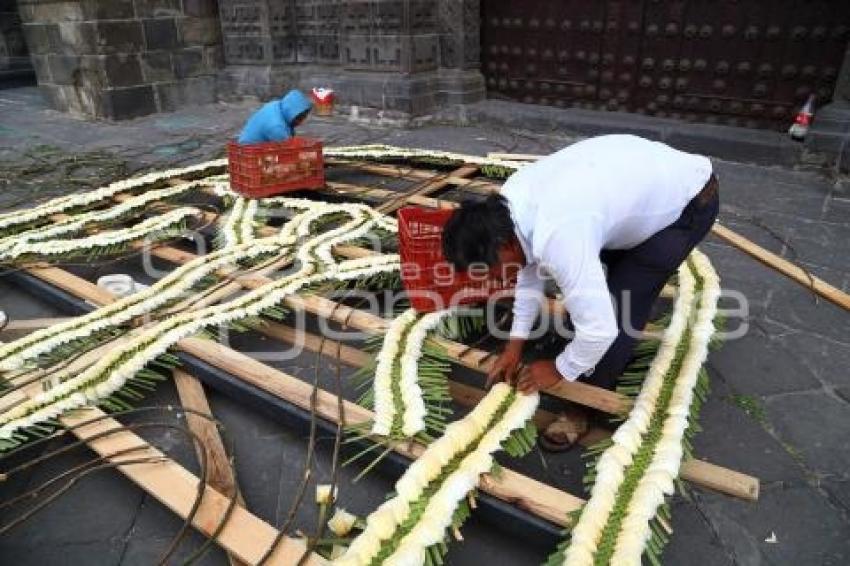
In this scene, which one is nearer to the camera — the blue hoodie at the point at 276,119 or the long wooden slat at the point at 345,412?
the long wooden slat at the point at 345,412

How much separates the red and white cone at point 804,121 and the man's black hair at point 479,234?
416 cm

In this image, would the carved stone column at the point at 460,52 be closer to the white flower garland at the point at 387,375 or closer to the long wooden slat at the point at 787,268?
the long wooden slat at the point at 787,268

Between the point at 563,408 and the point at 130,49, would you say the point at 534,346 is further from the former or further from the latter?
the point at 130,49

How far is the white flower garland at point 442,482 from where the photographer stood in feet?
4.82

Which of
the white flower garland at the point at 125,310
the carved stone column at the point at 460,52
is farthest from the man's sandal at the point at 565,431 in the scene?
the carved stone column at the point at 460,52

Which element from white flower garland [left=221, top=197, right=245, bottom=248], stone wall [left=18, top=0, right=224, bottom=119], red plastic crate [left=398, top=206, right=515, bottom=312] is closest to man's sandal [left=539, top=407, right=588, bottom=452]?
red plastic crate [left=398, top=206, right=515, bottom=312]

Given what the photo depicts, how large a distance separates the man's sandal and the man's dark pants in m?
0.16

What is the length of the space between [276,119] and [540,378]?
3.12 metres

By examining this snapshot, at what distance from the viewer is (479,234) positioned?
163 centimetres

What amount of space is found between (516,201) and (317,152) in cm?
278

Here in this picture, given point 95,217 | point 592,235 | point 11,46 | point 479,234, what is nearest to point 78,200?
point 95,217

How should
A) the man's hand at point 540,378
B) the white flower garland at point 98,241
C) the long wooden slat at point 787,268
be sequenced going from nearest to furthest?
the man's hand at point 540,378 → the long wooden slat at point 787,268 → the white flower garland at point 98,241

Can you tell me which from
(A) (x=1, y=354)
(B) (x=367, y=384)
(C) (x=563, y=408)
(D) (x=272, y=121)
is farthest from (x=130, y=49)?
(C) (x=563, y=408)

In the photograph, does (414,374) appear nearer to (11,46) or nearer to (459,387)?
(459,387)
